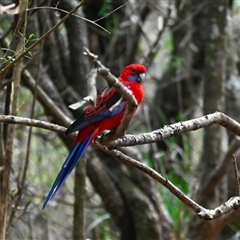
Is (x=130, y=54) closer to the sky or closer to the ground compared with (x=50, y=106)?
closer to the sky

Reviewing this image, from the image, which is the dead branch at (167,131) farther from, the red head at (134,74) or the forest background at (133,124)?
the forest background at (133,124)

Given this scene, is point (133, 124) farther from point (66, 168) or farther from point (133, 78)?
point (66, 168)

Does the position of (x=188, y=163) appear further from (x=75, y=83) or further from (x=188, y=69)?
(x=75, y=83)

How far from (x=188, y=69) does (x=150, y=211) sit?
62.5 inches

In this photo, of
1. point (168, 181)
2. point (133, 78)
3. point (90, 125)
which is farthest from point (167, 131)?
point (133, 78)

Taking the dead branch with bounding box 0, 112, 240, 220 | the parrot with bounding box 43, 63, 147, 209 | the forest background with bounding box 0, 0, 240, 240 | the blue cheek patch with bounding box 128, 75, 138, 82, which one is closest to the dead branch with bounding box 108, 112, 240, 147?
the dead branch with bounding box 0, 112, 240, 220

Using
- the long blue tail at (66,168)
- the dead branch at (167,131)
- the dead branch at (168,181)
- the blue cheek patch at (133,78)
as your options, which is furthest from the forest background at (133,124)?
the dead branch at (167,131)

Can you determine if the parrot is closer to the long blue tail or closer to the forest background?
the long blue tail

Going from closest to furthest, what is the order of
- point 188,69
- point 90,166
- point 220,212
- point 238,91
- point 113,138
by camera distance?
point 113,138
point 220,212
point 90,166
point 238,91
point 188,69

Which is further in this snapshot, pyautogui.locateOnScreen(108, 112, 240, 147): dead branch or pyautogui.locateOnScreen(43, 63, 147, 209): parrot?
pyautogui.locateOnScreen(43, 63, 147, 209): parrot

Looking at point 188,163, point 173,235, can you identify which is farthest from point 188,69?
point 173,235

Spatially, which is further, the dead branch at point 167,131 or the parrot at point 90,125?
the parrot at point 90,125

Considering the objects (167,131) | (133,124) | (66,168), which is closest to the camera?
(167,131)

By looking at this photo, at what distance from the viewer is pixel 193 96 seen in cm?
558
